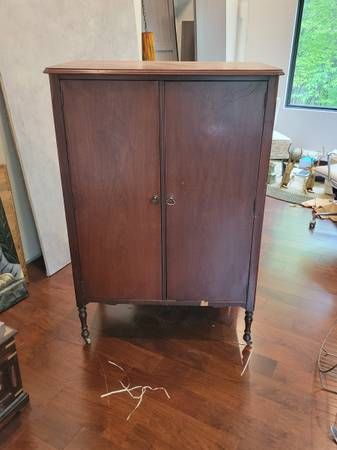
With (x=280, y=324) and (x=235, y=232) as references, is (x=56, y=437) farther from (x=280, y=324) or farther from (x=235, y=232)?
(x=280, y=324)

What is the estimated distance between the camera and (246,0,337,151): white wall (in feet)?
15.1

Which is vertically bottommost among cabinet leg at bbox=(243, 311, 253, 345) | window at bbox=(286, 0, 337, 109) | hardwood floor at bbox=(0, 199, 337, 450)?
hardwood floor at bbox=(0, 199, 337, 450)

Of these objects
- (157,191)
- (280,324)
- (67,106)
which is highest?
(67,106)

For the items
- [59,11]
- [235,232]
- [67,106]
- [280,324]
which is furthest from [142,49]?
[280,324]

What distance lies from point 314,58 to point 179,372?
454cm

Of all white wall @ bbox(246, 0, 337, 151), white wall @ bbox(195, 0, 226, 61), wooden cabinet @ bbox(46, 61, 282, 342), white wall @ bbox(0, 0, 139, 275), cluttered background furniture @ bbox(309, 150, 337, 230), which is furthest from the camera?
white wall @ bbox(246, 0, 337, 151)

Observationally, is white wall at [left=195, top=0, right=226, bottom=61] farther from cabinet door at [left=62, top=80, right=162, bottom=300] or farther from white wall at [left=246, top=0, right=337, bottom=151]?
cabinet door at [left=62, top=80, right=162, bottom=300]

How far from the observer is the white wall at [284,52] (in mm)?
4594

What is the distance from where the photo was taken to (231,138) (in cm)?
142

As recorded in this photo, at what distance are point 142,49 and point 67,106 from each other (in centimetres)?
179

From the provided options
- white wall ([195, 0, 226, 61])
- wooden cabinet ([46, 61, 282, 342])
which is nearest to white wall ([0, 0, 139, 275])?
wooden cabinet ([46, 61, 282, 342])

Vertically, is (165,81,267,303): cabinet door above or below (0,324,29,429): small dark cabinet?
above

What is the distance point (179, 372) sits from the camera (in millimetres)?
1683

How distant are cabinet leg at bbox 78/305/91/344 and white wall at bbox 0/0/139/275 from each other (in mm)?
708
